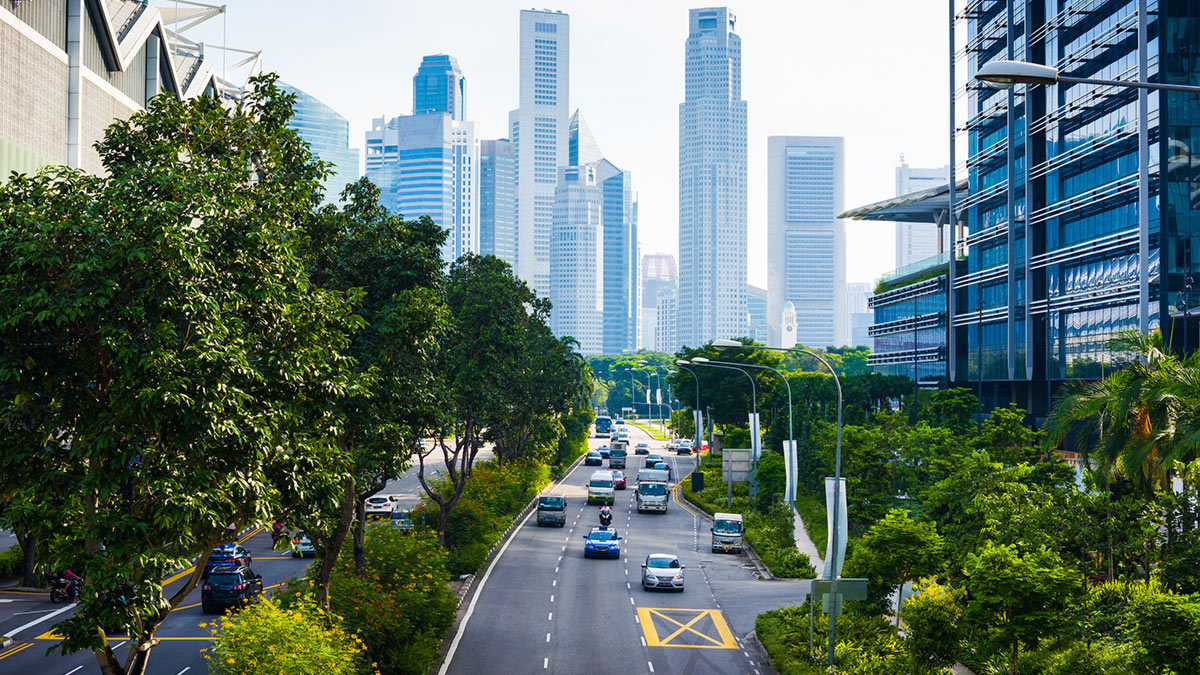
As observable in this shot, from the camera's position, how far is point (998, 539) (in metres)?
29.5

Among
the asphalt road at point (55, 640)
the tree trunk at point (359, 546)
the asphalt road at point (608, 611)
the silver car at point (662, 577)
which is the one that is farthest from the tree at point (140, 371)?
the silver car at point (662, 577)

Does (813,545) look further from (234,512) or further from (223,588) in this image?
(234,512)

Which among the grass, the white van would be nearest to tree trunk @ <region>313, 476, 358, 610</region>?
the grass

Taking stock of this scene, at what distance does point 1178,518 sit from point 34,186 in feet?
85.1

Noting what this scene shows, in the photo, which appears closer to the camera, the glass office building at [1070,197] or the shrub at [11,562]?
the shrub at [11,562]

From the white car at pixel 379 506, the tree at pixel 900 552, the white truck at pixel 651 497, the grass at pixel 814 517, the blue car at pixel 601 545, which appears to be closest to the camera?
the tree at pixel 900 552

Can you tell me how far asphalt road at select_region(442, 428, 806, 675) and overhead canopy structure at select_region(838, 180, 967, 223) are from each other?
1936 inches

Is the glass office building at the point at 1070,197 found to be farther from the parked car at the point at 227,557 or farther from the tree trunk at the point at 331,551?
the parked car at the point at 227,557

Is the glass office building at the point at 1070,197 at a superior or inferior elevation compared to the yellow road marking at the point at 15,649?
superior

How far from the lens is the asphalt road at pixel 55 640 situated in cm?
2958

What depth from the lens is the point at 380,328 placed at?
26.1m

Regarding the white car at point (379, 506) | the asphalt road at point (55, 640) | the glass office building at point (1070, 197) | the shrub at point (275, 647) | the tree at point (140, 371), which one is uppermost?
the glass office building at point (1070, 197)

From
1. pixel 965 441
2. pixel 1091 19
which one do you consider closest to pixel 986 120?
pixel 1091 19

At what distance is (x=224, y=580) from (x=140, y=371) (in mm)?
23469
